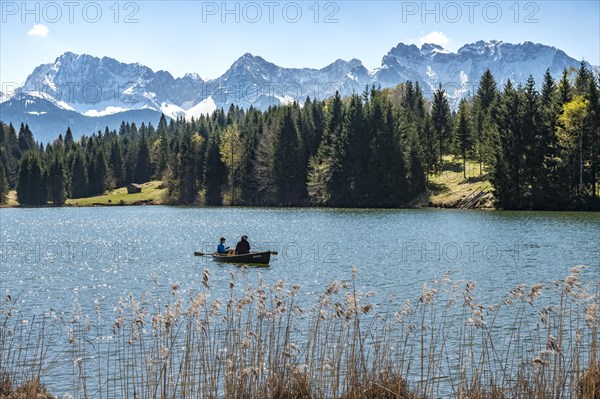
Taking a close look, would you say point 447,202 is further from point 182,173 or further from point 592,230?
point 182,173

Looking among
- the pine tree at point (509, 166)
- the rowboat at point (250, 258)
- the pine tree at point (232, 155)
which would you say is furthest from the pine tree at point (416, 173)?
the rowboat at point (250, 258)

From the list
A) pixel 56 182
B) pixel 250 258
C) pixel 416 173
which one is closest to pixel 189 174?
pixel 56 182

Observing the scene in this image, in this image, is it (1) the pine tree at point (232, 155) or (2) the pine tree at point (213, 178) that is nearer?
(1) the pine tree at point (232, 155)

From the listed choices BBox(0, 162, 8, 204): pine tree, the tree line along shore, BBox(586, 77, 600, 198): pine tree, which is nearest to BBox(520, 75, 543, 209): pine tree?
the tree line along shore

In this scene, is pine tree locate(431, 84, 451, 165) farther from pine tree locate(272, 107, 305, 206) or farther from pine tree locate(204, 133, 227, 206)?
pine tree locate(204, 133, 227, 206)

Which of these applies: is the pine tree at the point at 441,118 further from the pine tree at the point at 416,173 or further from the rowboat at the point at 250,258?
the rowboat at the point at 250,258

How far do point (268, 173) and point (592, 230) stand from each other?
86822 millimetres

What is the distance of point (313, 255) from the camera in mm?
51500

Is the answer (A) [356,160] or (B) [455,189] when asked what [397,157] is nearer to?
(A) [356,160]

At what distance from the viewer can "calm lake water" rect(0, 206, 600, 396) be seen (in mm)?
35844

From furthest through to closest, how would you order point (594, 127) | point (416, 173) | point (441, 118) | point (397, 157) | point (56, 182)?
1. point (56, 182)
2. point (441, 118)
3. point (397, 157)
4. point (416, 173)
5. point (594, 127)

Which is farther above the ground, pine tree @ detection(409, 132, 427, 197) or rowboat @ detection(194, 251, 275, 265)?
pine tree @ detection(409, 132, 427, 197)

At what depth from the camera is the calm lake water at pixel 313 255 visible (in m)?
35.8

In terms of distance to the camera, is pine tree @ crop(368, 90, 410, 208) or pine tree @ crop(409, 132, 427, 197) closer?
pine tree @ crop(409, 132, 427, 197)
